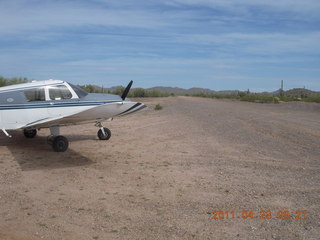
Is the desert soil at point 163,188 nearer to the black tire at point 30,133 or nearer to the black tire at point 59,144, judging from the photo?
the black tire at point 59,144

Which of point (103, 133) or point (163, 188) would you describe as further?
point (103, 133)

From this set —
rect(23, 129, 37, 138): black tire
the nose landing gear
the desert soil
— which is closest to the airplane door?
the desert soil

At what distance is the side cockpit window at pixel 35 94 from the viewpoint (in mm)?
9758

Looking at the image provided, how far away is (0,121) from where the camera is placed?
9.62 meters

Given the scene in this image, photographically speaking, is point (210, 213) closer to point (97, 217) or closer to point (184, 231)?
point (184, 231)

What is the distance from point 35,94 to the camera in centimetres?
983

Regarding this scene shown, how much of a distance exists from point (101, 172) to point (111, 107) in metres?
2.45

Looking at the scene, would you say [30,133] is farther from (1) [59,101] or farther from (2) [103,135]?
(1) [59,101]

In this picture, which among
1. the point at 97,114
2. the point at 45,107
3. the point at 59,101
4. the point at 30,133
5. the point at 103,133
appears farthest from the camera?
the point at 30,133

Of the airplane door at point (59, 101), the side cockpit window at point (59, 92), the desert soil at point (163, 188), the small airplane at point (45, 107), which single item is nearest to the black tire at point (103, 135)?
the desert soil at point (163, 188)

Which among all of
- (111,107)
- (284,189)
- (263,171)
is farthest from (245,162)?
(111,107)
